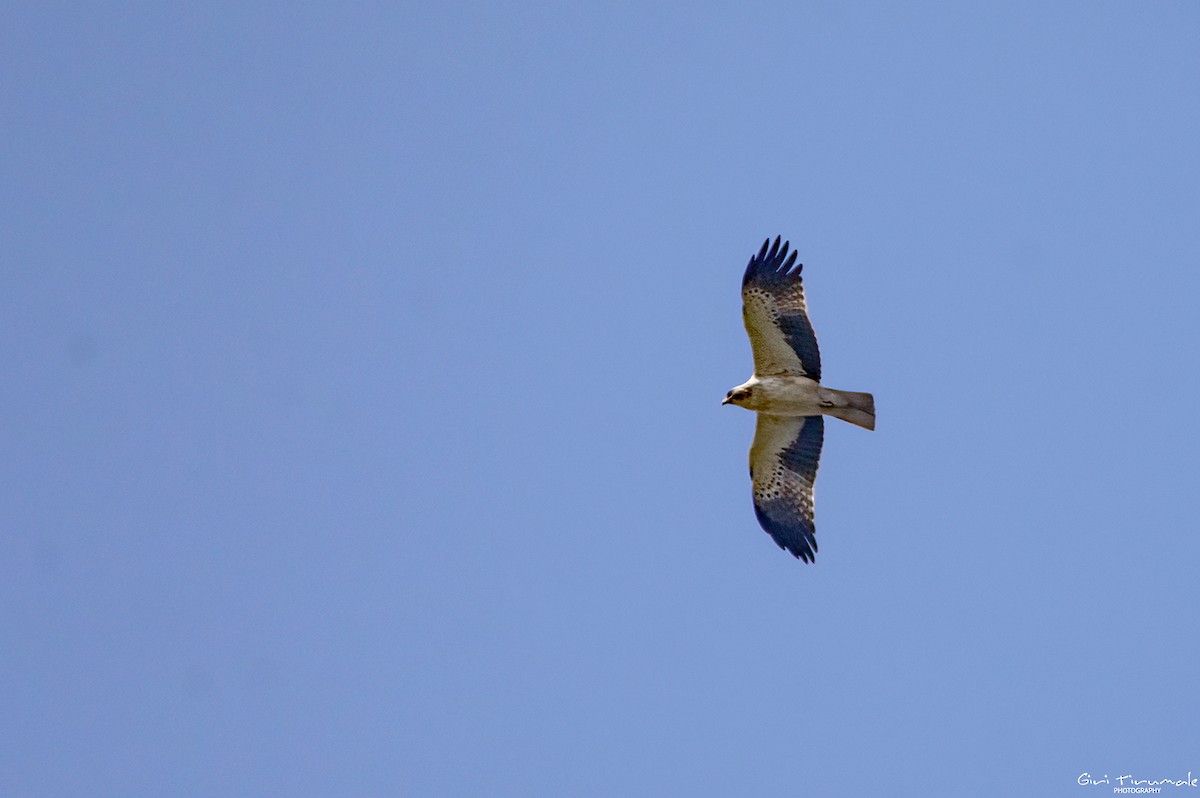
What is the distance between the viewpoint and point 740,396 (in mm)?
16203

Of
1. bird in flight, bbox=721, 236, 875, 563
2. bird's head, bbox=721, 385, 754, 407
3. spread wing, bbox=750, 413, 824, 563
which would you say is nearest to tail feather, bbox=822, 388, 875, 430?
bird in flight, bbox=721, 236, 875, 563

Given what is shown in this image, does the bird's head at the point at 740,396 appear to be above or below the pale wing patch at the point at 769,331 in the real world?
below

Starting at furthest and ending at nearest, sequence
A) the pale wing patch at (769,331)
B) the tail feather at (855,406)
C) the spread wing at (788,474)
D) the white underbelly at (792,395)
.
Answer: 1. the spread wing at (788,474)
2. the pale wing patch at (769,331)
3. the white underbelly at (792,395)
4. the tail feather at (855,406)

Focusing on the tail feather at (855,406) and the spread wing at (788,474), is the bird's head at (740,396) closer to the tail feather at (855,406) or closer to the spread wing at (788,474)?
the spread wing at (788,474)

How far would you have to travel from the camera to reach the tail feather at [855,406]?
15.8 meters

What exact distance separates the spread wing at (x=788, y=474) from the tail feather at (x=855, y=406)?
64cm

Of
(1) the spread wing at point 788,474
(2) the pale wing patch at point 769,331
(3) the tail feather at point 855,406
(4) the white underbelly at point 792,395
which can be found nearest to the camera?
(3) the tail feather at point 855,406

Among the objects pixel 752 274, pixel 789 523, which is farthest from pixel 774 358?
pixel 789 523

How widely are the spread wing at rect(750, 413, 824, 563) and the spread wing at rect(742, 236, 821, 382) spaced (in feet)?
2.36

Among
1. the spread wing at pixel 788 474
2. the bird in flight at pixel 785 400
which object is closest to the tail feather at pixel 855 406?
the bird in flight at pixel 785 400

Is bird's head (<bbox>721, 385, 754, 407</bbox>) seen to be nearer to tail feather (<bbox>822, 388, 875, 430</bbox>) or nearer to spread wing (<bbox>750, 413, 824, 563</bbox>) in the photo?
spread wing (<bbox>750, 413, 824, 563</bbox>)

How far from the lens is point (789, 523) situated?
16.7 meters

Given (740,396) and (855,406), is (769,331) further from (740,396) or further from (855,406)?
(855,406)

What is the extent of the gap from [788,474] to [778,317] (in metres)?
2.04
